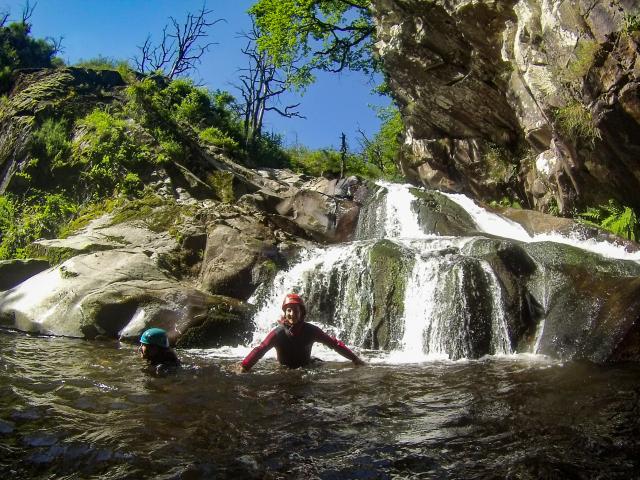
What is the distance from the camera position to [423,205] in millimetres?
14000

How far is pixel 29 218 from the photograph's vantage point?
13.0 m

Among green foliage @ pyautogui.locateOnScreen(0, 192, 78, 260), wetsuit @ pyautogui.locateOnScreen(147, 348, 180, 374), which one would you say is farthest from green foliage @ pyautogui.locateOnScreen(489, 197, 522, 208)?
green foliage @ pyautogui.locateOnScreen(0, 192, 78, 260)

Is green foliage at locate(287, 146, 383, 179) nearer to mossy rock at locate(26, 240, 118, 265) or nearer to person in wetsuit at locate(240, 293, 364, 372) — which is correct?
mossy rock at locate(26, 240, 118, 265)

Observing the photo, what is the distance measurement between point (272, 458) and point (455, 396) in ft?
7.27

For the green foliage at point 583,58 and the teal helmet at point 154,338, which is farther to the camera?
the green foliage at point 583,58

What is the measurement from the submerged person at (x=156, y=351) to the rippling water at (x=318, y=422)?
0.24m

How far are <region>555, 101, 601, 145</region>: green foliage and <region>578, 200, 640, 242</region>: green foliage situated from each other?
182 cm

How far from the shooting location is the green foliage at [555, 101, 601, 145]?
1012cm

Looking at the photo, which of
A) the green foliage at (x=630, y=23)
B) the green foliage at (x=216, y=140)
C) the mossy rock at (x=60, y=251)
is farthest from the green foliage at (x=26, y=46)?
the green foliage at (x=630, y=23)

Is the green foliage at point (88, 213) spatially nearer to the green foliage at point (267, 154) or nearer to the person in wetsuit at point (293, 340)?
the person in wetsuit at point (293, 340)

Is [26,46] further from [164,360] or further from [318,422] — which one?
[318,422]

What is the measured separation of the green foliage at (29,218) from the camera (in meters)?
12.6

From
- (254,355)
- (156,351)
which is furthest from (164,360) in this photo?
(254,355)

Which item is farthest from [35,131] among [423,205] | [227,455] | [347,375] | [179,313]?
[227,455]
